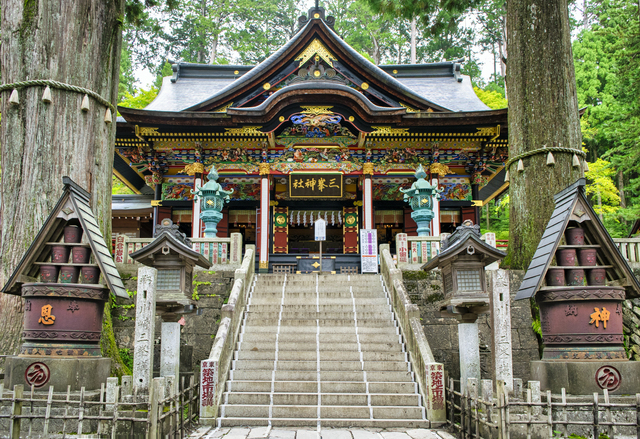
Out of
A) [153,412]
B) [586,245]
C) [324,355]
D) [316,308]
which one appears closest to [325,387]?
[324,355]

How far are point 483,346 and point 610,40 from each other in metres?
21.6

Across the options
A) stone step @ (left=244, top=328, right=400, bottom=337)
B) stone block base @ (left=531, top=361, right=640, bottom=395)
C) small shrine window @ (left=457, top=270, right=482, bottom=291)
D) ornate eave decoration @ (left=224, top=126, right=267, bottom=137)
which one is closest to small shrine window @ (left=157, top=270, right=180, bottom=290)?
stone step @ (left=244, top=328, right=400, bottom=337)

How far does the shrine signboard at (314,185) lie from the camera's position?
568 inches

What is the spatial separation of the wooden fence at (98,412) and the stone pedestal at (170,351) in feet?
2.38

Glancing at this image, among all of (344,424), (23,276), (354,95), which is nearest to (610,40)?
(354,95)

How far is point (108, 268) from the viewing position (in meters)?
5.43

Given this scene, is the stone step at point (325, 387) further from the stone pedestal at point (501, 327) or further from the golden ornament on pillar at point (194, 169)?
the golden ornament on pillar at point (194, 169)

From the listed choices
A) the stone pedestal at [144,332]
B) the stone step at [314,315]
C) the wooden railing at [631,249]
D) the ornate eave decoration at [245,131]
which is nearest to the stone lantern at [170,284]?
the stone pedestal at [144,332]

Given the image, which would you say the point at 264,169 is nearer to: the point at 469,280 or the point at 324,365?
the point at 324,365

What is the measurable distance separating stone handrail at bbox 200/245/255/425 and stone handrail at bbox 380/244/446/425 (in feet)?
9.12

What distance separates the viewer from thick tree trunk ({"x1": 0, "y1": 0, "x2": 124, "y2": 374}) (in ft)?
21.2

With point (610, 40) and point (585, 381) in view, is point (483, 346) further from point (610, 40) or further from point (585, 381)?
point (610, 40)

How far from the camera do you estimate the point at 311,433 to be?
580 cm

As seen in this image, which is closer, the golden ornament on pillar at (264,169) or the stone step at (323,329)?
the stone step at (323,329)
